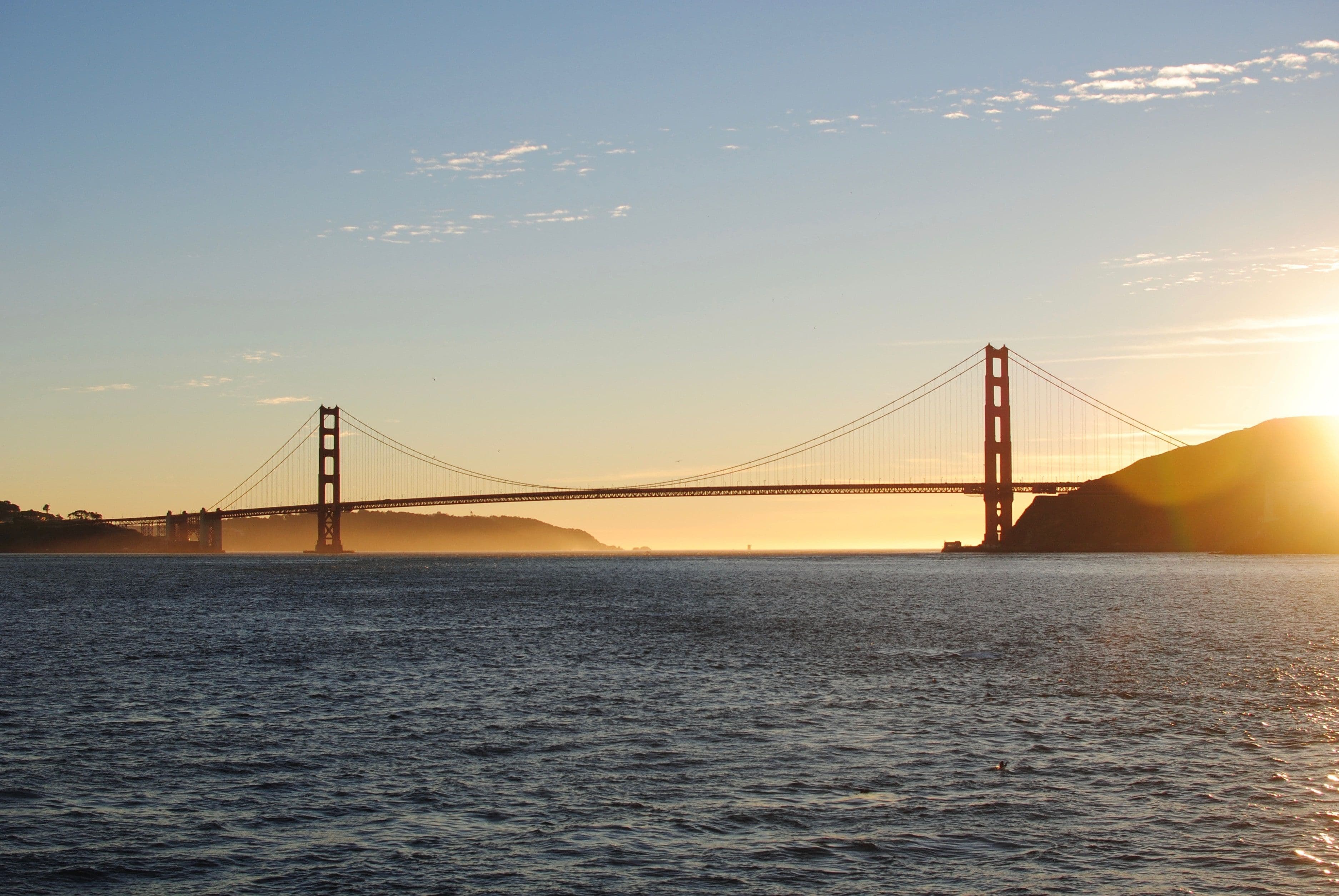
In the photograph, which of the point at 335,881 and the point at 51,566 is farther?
the point at 51,566

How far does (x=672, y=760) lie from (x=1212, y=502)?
152582 millimetres

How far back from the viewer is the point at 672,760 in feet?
55.5

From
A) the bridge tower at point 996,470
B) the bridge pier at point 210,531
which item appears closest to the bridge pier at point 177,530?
the bridge pier at point 210,531

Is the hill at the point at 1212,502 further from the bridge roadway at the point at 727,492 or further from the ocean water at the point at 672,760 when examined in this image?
the ocean water at the point at 672,760

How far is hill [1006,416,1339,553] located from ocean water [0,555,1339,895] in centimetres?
10696

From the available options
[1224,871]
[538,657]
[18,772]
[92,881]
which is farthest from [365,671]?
[1224,871]

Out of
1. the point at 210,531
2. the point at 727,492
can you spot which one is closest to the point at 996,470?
the point at 727,492

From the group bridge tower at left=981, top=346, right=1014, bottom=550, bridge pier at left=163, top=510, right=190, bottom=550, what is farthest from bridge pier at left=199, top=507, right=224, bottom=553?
bridge tower at left=981, top=346, right=1014, bottom=550

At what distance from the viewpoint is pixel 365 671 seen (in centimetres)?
2831

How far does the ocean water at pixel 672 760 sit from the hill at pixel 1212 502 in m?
107

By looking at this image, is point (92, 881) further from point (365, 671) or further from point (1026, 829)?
point (365, 671)

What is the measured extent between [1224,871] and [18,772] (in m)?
15.2

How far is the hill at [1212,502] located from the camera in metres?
137

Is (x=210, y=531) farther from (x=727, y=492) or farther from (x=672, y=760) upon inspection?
(x=672, y=760)
